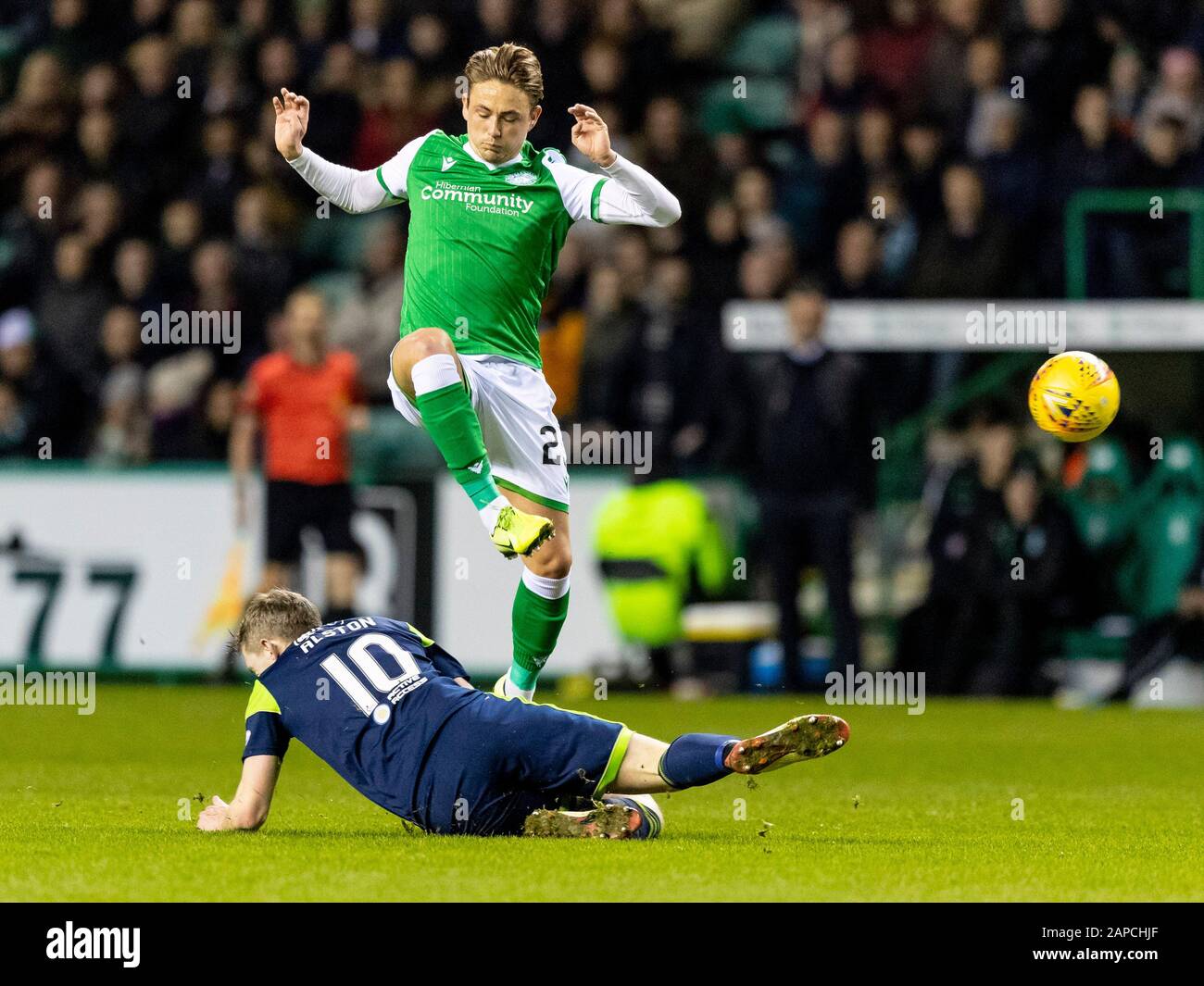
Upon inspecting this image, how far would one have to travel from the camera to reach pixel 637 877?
20.1 feet

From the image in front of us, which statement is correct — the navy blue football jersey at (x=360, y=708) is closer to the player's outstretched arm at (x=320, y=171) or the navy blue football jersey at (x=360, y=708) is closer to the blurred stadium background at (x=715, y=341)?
the player's outstretched arm at (x=320, y=171)

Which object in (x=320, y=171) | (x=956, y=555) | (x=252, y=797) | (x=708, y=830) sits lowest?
(x=708, y=830)

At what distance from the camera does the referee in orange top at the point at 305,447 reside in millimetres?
14156

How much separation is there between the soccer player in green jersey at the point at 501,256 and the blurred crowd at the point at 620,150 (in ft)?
20.2

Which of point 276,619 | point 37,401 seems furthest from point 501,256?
point 37,401

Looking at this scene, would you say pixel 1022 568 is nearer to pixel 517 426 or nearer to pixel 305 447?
pixel 305 447

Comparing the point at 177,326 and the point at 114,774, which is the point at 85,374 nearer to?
the point at 177,326

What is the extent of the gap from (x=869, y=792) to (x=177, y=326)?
8464mm

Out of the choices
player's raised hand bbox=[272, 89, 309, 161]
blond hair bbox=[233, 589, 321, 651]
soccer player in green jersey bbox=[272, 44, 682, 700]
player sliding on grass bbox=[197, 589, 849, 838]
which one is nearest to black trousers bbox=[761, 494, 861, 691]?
soccer player in green jersey bbox=[272, 44, 682, 700]

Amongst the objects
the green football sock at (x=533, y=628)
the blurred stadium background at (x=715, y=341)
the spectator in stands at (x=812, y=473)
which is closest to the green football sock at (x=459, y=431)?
the green football sock at (x=533, y=628)

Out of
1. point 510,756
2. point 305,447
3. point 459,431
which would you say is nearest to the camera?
point 510,756

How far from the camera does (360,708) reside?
22.4ft

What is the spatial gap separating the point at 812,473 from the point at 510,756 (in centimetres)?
830
